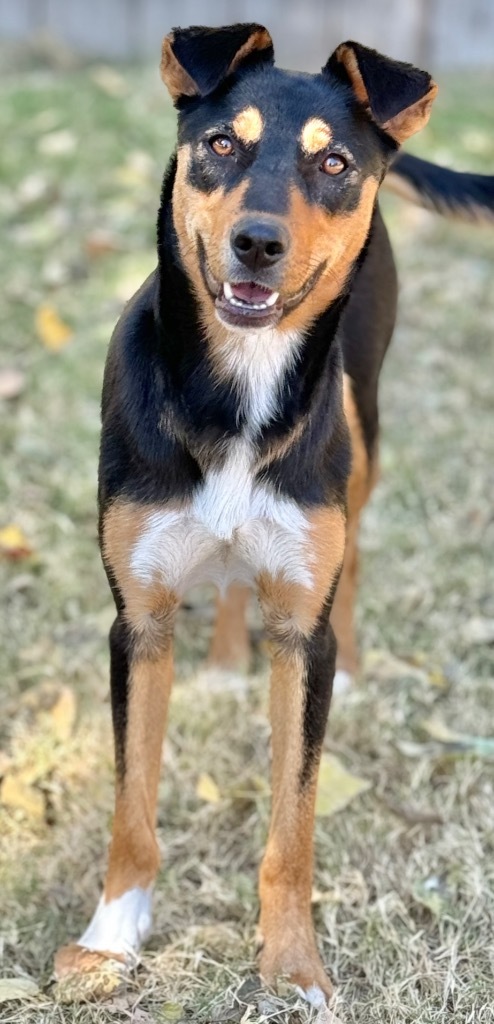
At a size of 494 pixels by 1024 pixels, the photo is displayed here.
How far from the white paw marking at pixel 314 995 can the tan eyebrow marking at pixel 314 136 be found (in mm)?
2015

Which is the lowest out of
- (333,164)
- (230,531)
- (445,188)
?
(230,531)

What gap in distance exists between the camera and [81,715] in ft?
13.8

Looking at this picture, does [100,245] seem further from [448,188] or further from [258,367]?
[258,367]

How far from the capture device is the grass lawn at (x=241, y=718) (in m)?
3.29

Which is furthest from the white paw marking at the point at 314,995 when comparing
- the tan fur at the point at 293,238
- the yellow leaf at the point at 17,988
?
the tan fur at the point at 293,238

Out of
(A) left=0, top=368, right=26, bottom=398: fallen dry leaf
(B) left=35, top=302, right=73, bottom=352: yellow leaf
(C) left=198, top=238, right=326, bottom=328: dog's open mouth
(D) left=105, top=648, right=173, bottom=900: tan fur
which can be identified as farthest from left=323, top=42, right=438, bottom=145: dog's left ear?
(B) left=35, top=302, right=73, bottom=352: yellow leaf

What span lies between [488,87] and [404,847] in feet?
25.3

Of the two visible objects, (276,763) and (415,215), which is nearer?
(276,763)

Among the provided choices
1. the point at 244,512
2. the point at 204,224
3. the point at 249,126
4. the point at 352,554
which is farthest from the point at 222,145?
the point at 352,554

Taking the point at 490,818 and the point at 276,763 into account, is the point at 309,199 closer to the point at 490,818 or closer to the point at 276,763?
the point at 276,763

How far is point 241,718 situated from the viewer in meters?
4.25

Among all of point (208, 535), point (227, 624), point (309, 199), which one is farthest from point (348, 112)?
point (227, 624)

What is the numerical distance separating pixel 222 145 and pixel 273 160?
14cm

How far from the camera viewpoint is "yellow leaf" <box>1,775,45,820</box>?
148 inches
